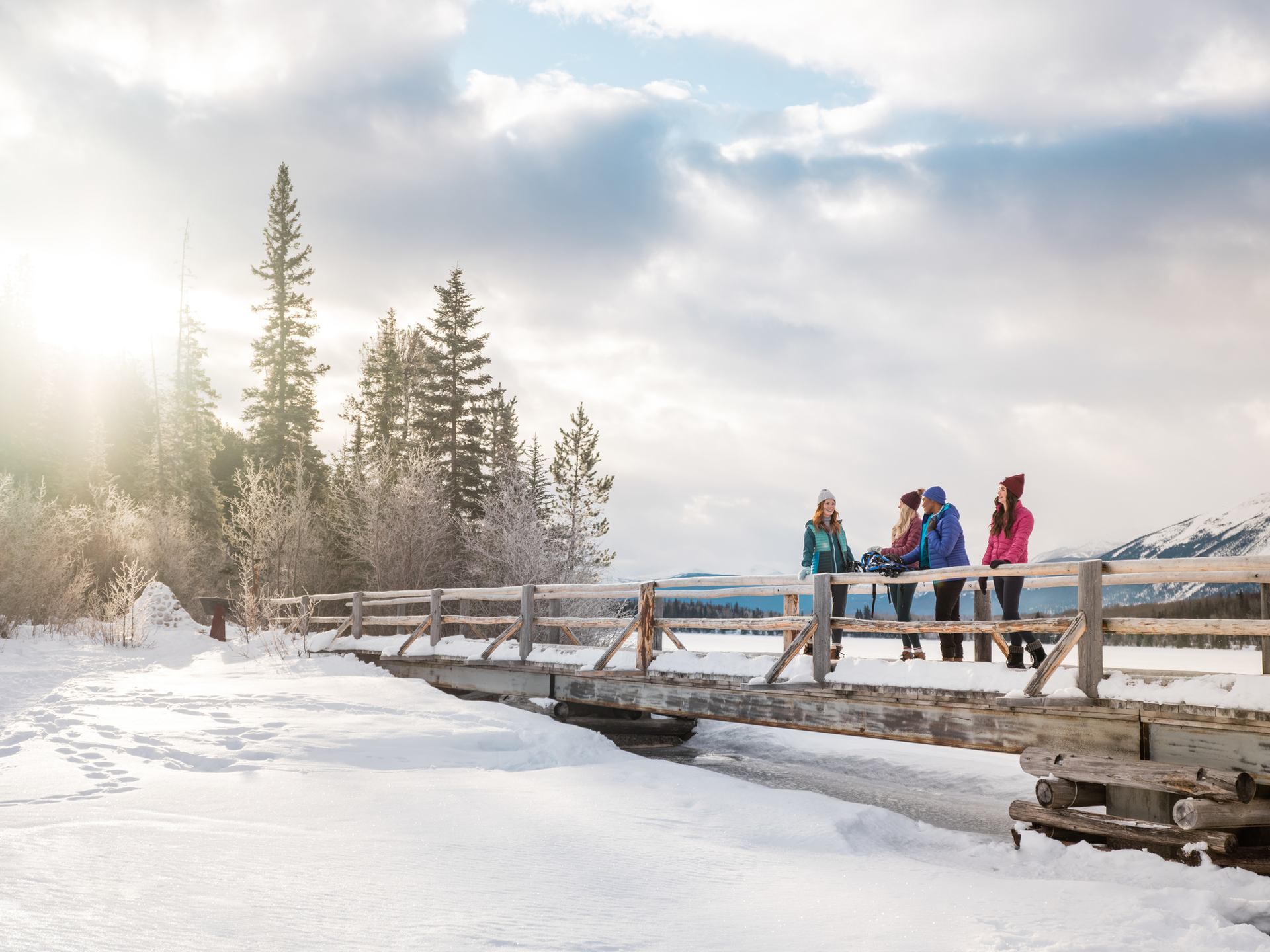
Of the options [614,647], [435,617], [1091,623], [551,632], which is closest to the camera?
[1091,623]

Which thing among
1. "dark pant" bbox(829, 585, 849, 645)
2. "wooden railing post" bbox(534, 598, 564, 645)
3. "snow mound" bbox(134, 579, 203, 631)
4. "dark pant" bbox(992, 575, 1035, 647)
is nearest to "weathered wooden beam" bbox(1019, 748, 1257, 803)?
"dark pant" bbox(992, 575, 1035, 647)

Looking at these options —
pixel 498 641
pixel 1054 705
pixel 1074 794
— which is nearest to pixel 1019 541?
pixel 1054 705

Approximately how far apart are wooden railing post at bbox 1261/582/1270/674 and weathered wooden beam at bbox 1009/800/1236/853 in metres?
1.29

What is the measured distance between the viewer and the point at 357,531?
3388 centimetres

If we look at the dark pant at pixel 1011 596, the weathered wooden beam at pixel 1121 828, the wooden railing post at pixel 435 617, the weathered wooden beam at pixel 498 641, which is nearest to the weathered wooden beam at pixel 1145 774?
the weathered wooden beam at pixel 1121 828

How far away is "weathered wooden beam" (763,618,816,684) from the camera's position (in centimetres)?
917

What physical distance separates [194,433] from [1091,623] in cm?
5244

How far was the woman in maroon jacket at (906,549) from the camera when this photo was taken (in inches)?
352

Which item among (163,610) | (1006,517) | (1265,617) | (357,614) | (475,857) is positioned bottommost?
(475,857)

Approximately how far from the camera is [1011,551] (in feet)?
27.9

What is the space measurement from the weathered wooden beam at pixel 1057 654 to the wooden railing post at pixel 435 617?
398 inches

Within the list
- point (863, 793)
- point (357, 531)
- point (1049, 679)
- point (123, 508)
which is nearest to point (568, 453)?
point (357, 531)

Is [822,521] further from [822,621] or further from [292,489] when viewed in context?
[292,489]

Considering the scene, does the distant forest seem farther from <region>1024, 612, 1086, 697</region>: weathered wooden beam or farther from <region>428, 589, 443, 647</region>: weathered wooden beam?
<region>1024, 612, 1086, 697</region>: weathered wooden beam
